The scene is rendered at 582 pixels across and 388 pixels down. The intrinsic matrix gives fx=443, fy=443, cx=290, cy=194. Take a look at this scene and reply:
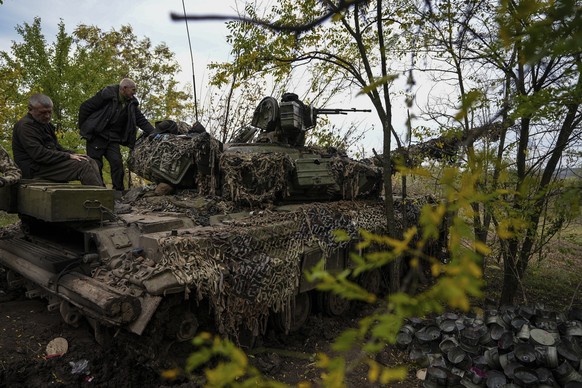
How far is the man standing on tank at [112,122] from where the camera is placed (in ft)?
22.3

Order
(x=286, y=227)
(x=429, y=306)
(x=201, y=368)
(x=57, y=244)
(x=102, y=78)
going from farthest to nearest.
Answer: (x=102, y=78) → (x=57, y=244) → (x=286, y=227) → (x=201, y=368) → (x=429, y=306)

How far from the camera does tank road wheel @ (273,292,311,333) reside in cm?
571

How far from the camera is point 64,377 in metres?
4.35

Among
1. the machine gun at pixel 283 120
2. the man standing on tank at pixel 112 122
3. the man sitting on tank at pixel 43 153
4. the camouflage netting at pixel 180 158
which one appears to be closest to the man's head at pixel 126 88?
the man standing on tank at pixel 112 122

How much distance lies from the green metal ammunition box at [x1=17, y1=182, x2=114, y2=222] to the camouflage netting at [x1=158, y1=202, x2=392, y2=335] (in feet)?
3.52

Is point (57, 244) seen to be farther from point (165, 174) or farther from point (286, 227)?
point (286, 227)

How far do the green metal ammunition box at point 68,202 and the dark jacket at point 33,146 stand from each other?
0.72m

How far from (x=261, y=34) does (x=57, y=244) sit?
3.99m

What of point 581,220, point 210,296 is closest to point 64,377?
point 210,296

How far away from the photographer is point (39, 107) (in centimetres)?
557

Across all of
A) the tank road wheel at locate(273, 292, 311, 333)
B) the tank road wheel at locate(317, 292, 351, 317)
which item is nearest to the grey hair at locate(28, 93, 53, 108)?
the tank road wheel at locate(273, 292, 311, 333)

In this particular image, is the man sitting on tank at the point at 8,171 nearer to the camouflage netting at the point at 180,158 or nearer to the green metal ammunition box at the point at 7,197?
the green metal ammunition box at the point at 7,197

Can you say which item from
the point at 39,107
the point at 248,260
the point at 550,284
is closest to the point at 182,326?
the point at 248,260

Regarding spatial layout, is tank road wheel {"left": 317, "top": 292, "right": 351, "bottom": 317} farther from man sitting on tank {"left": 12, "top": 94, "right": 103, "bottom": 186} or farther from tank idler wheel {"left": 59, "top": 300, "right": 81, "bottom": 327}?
man sitting on tank {"left": 12, "top": 94, "right": 103, "bottom": 186}
